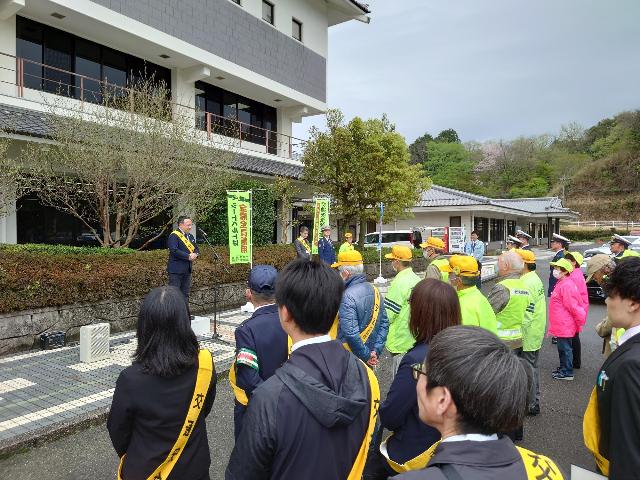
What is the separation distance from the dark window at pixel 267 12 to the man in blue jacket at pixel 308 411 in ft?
62.2

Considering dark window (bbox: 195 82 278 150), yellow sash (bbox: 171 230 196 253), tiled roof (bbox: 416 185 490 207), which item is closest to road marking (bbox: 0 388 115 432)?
yellow sash (bbox: 171 230 196 253)

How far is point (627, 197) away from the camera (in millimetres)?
54312

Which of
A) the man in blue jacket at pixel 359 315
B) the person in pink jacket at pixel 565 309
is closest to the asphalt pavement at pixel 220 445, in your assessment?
the person in pink jacket at pixel 565 309

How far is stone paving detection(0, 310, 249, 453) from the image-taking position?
424cm

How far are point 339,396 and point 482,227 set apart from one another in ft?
105

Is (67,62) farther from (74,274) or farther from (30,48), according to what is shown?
(74,274)

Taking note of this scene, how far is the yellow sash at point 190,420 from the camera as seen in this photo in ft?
6.77

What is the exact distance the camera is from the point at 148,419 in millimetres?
1978

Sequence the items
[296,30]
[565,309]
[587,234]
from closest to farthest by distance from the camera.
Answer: [565,309]
[296,30]
[587,234]

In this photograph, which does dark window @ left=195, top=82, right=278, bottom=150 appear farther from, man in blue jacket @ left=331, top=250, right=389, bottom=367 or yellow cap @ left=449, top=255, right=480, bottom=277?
yellow cap @ left=449, top=255, right=480, bottom=277

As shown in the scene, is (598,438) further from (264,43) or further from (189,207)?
(264,43)

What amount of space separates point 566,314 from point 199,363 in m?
5.03

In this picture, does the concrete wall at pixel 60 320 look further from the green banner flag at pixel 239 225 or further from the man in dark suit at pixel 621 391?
the man in dark suit at pixel 621 391

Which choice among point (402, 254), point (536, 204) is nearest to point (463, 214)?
point (536, 204)
